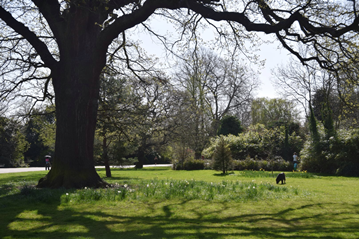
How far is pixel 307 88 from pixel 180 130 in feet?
52.2

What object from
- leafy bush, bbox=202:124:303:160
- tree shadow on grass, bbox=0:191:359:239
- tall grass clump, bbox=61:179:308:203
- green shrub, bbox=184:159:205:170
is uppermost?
leafy bush, bbox=202:124:303:160

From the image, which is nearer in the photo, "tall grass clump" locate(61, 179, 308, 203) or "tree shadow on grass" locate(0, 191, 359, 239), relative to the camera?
"tree shadow on grass" locate(0, 191, 359, 239)

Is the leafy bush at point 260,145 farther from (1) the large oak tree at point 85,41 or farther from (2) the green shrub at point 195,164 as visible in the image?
(1) the large oak tree at point 85,41

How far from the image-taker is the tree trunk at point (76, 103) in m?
8.68

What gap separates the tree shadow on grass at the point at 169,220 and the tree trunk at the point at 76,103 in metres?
2.11

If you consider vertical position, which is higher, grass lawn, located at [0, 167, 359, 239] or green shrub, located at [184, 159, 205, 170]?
green shrub, located at [184, 159, 205, 170]

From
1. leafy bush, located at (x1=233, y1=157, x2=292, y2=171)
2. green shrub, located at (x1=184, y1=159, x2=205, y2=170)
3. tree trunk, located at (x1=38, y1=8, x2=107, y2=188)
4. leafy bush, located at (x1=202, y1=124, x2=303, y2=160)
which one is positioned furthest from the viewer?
green shrub, located at (x1=184, y1=159, x2=205, y2=170)

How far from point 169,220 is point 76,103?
544 cm

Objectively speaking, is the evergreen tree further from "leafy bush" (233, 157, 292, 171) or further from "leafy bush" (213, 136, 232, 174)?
"leafy bush" (213, 136, 232, 174)

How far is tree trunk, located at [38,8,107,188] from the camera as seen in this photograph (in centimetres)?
868

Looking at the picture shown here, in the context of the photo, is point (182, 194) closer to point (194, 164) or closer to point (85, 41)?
point (85, 41)

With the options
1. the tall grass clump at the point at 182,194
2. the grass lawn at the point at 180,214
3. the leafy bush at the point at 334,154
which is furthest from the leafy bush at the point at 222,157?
the grass lawn at the point at 180,214

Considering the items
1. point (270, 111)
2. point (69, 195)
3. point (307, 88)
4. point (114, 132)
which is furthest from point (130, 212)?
point (270, 111)

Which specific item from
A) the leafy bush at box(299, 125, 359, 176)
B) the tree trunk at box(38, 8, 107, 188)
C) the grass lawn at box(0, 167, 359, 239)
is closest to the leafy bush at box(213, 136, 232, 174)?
the leafy bush at box(299, 125, 359, 176)
